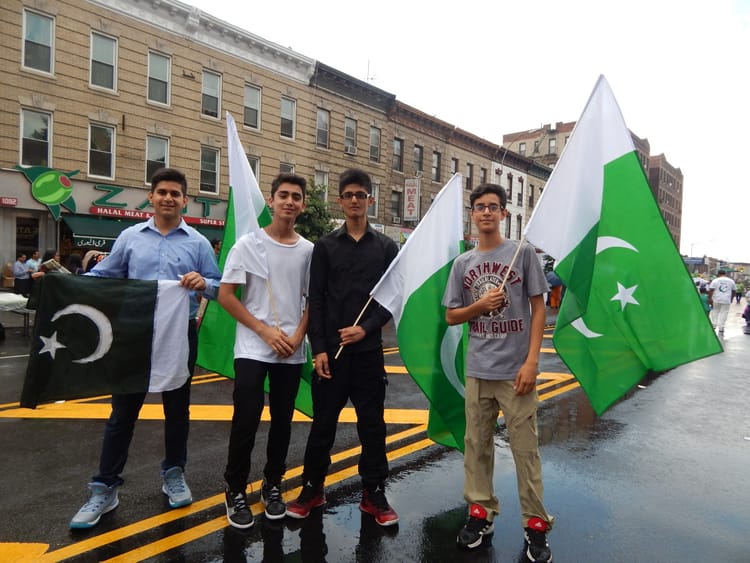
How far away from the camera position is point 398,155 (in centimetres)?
3086

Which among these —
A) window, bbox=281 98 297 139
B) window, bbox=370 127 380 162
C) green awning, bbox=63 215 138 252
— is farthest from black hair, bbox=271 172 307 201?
window, bbox=370 127 380 162

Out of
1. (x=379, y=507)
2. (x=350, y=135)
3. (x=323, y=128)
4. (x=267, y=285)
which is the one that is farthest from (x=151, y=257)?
(x=350, y=135)

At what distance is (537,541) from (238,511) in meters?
1.82

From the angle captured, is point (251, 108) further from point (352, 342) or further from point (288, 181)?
point (352, 342)

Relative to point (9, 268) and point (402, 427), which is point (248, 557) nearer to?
point (402, 427)

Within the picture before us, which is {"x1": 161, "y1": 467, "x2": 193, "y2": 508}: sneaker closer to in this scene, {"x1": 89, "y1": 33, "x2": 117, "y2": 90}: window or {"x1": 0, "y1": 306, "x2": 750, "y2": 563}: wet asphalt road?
{"x1": 0, "y1": 306, "x2": 750, "y2": 563}: wet asphalt road

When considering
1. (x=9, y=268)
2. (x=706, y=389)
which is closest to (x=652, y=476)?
(x=706, y=389)

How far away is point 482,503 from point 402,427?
238 centimetres

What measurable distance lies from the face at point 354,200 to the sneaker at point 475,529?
1.99m

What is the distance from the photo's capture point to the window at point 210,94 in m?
22.0

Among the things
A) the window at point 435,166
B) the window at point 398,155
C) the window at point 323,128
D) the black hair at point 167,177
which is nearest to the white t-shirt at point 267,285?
the black hair at point 167,177

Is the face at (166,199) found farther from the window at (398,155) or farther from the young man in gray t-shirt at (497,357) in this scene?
the window at (398,155)

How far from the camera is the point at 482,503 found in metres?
3.45

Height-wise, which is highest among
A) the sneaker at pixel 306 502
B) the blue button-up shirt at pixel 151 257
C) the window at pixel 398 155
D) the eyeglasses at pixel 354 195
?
the window at pixel 398 155
